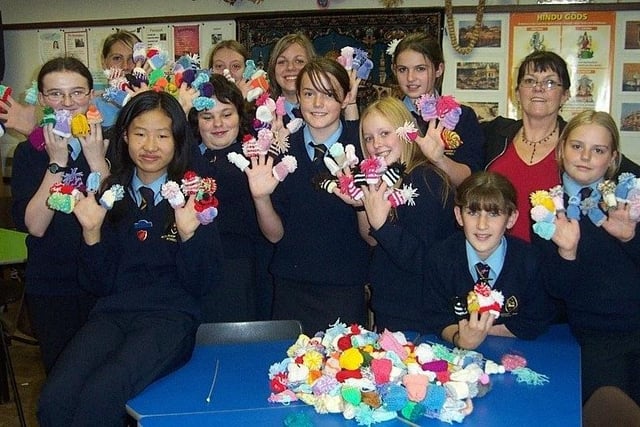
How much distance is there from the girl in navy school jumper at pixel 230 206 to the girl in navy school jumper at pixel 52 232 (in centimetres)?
51

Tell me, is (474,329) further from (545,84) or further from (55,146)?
(55,146)

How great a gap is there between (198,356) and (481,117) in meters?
3.33

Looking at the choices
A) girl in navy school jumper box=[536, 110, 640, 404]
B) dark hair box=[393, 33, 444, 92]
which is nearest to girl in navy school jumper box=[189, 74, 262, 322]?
dark hair box=[393, 33, 444, 92]

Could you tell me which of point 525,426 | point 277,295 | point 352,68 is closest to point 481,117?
point 352,68

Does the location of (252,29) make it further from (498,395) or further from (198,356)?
(498,395)

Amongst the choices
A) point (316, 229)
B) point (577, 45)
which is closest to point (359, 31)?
point (577, 45)

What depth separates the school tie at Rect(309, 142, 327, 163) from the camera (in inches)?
109

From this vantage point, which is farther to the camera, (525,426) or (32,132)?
(32,132)

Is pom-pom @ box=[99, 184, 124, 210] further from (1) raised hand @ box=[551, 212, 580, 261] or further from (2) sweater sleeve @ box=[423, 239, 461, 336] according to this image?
(1) raised hand @ box=[551, 212, 580, 261]

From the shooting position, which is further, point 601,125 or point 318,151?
point 318,151

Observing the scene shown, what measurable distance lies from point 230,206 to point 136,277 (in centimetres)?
64

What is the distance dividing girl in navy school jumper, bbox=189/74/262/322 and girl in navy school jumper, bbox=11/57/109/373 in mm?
514

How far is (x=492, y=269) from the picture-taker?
245cm

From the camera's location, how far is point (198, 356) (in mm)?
2258
